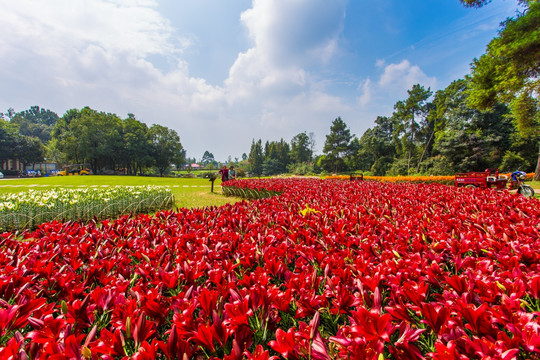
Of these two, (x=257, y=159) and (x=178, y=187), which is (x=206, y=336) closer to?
(x=178, y=187)

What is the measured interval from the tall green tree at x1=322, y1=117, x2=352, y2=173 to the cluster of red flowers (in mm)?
52745

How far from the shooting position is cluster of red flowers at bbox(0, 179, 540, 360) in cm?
103

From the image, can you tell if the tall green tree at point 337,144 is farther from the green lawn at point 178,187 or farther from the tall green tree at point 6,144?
the tall green tree at point 6,144

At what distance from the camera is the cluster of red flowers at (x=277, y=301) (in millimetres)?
1026

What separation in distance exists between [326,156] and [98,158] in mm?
46884

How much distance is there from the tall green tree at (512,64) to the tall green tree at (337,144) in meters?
37.4

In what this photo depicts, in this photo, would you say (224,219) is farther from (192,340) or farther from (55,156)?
(55,156)

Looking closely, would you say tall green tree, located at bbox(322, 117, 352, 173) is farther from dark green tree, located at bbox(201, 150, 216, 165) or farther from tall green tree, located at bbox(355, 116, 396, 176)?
dark green tree, located at bbox(201, 150, 216, 165)

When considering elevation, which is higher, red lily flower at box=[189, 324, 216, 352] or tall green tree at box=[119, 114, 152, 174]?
tall green tree at box=[119, 114, 152, 174]

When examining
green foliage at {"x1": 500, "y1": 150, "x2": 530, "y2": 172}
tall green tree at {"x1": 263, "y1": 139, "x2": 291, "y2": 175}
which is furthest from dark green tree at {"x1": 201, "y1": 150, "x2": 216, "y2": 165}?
green foliage at {"x1": 500, "y1": 150, "x2": 530, "y2": 172}

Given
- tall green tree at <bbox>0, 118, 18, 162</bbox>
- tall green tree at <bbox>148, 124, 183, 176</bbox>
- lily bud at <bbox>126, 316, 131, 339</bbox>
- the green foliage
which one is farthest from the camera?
tall green tree at <bbox>148, 124, 183, 176</bbox>

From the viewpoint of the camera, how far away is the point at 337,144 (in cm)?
5384

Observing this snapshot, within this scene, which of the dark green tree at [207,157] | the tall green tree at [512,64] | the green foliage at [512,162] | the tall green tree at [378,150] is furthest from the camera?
the dark green tree at [207,157]

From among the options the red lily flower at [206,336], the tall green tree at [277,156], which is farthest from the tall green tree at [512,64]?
the tall green tree at [277,156]
